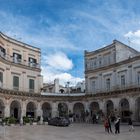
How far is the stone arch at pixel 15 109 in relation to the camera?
5163 centimetres

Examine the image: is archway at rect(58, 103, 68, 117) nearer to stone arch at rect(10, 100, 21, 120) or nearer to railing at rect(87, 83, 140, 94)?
railing at rect(87, 83, 140, 94)

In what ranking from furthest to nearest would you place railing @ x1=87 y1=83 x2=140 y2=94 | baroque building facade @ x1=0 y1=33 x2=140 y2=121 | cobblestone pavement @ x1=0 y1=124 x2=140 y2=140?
baroque building facade @ x1=0 y1=33 x2=140 y2=121
railing @ x1=87 y1=83 x2=140 y2=94
cobblestone pavement @ x1=0 y1=124 x2=140 y2=140

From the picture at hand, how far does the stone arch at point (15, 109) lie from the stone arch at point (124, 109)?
16.8 m

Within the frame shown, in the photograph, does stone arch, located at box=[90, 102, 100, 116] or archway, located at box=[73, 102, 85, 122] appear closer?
stone arch, located at box=[90, 102, 100, 116]

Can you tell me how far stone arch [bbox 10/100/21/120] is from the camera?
51.6m

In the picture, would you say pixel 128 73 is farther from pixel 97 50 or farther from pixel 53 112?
pixel 53 112

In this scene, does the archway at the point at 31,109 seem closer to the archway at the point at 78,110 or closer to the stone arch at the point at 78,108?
the archway at the point at 78,110

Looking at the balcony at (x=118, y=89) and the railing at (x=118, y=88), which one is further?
the railing at (x=118, y=88)

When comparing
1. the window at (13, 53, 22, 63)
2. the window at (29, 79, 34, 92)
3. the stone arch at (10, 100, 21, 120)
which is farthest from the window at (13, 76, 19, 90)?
the window at (29, 79, 34, 92)

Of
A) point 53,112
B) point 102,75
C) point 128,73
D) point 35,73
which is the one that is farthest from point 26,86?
point 128,73

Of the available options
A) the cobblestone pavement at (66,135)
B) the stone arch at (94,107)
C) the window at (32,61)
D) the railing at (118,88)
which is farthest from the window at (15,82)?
the cobblestone pavement at (66,135)

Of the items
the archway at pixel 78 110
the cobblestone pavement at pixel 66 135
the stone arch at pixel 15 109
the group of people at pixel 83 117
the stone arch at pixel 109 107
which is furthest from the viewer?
the archway at pixel 78 110

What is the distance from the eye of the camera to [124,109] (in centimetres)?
5047

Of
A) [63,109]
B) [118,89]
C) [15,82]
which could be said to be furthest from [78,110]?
[15,82]
